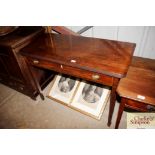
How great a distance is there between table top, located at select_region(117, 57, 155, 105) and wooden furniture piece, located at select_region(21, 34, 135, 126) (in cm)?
12

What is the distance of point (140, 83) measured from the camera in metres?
1.38

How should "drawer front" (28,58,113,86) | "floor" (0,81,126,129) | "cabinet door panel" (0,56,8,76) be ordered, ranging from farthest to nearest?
"cabinet door panel" (0,56,8,76)
"floor" (0,81,126,129)
"drawer front" (28,58,113,86)

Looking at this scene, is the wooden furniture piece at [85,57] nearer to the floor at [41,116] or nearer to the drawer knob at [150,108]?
the drawer knob at [150,108]

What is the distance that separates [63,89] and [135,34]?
1360mm

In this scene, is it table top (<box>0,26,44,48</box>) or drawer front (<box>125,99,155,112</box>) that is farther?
table top (<box>0,26,44,48</box>)

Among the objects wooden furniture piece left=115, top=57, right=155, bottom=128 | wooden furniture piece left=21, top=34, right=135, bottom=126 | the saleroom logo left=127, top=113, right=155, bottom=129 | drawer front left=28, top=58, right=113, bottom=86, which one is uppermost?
wooden furniture piece left=21, top=34, right=135, bottom=126

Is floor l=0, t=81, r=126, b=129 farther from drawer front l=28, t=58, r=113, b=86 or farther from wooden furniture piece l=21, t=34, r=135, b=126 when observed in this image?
drawer front l=28, t=58, r=113, b=86

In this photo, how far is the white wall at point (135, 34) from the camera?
1861 mm

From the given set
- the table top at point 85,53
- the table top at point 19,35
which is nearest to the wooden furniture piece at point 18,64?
the table top at point 19,35

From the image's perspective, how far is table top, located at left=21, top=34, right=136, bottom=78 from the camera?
4.42ft

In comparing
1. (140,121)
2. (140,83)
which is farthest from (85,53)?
(140,121)

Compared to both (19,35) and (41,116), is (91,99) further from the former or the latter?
(19,35)

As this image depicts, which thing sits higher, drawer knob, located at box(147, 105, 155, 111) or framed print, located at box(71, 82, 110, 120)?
drawer knob, located at box(147, 105, 155, 111)

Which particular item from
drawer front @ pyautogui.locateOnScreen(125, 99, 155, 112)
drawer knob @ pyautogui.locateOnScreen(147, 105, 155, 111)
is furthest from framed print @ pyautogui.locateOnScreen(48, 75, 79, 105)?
drawer knob @ pyautogui.locateOnScreen(147, 105, 155, 111)
